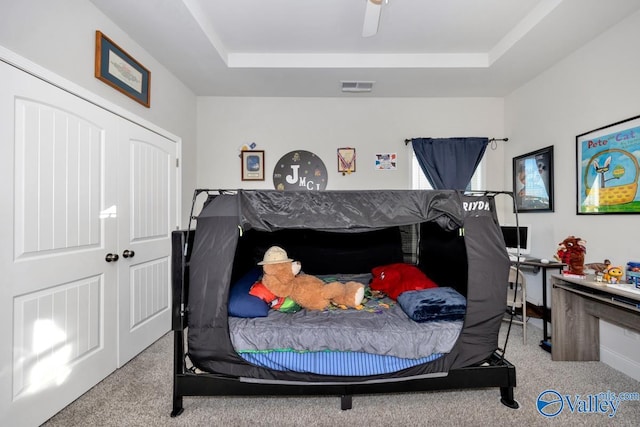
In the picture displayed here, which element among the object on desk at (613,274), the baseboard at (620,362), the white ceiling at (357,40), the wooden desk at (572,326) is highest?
the white ceiling at (357,40)

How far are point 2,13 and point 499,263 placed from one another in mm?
3017

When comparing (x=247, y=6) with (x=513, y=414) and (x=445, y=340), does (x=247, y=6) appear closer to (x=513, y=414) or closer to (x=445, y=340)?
(x=445, y=340)

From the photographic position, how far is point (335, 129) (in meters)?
3.57

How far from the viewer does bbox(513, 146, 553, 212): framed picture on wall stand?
2852 mm

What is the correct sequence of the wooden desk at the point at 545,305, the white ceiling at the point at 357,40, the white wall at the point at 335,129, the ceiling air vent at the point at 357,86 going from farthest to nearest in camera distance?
the white wall at the point at 335,129 < the ceiling air vent at the point at 357,86 < the wooden desk at the point at 545,305 < the white ceiling at the point at 357,40

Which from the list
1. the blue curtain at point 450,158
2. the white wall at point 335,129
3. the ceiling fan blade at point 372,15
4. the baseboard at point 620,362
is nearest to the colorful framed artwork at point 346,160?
the white wall at point 335,129

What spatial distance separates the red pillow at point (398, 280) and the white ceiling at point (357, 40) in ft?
6.63

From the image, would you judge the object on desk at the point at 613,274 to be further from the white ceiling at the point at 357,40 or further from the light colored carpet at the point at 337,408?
the white ceiling at the point at 357,40

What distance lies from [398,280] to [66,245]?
2.35m

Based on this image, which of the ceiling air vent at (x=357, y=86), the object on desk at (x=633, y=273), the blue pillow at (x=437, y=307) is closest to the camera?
the blue pillow at (x=437, y=307)

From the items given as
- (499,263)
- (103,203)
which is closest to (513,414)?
(499,263)

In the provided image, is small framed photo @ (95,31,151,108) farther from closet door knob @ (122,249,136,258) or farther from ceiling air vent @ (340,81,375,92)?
ceiling air vent @ (340,81,375,92)

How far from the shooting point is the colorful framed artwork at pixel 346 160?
3557mm

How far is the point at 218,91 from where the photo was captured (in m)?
3.40
